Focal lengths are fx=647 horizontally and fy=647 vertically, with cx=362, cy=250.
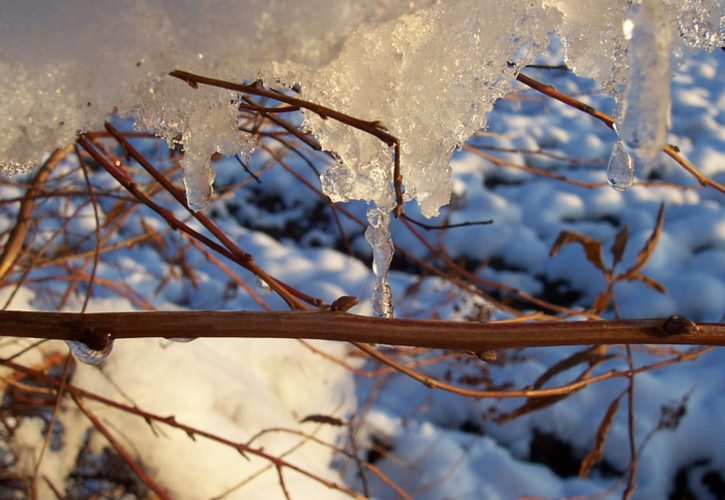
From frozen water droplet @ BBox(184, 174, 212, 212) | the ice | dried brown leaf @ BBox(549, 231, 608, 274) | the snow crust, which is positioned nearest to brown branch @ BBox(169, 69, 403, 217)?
the snow crust

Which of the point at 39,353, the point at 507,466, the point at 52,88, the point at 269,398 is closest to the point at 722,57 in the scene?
the point at 507,466

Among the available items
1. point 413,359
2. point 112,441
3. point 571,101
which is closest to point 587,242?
point 571,101

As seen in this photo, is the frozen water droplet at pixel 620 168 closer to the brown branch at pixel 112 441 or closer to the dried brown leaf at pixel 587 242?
the dried brown leaf at pixel 587 242

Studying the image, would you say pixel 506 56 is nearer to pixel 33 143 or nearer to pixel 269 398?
pixel 33 143

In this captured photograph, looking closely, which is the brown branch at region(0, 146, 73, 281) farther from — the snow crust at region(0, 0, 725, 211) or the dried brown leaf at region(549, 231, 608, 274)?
the dried brown leaf at region(549, 231, 608, 274)

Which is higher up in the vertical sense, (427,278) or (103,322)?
(427,278)

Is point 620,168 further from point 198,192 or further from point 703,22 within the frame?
point 198,192

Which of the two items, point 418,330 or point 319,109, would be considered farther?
point 319,109
